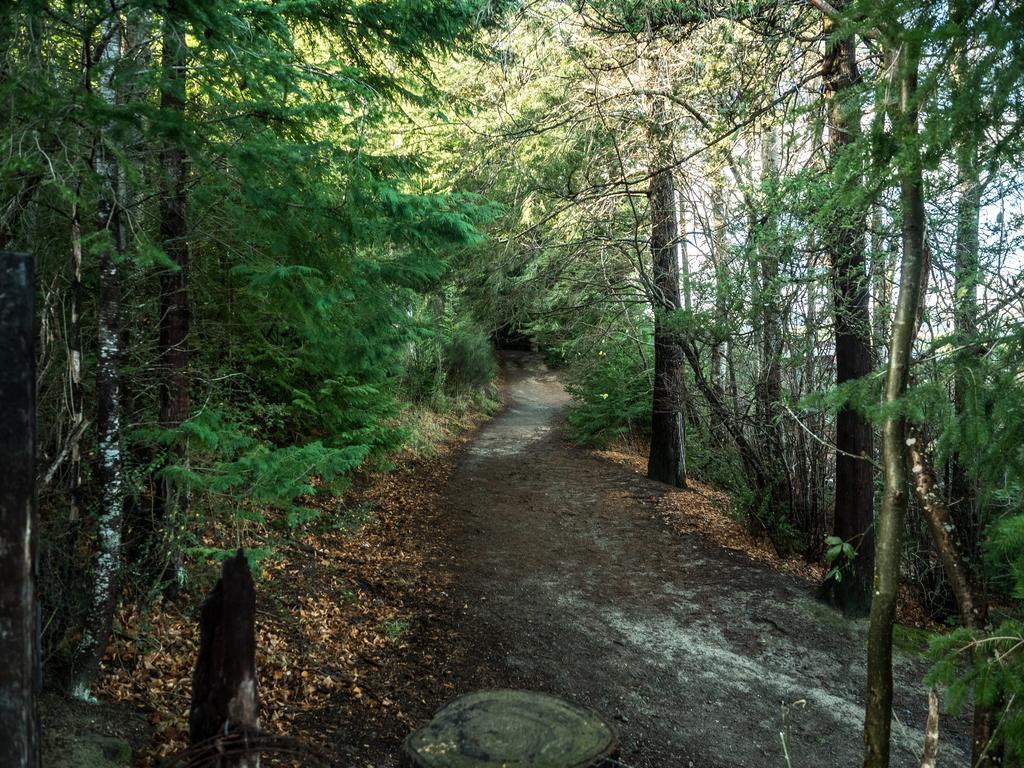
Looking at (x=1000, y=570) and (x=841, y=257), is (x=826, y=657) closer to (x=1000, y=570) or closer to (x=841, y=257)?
(x=1000, y=570)

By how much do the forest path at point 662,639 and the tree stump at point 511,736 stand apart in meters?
1.01

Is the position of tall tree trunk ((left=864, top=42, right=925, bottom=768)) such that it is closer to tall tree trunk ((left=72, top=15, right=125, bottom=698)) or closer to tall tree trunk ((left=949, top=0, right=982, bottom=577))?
tall tree trunk ((left=949, top=0, right=982, bottom=577))

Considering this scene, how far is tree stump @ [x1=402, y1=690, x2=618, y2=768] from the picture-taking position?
3018mm

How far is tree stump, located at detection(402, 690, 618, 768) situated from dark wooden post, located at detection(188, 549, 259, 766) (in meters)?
0.86

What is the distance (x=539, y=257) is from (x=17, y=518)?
9.96m

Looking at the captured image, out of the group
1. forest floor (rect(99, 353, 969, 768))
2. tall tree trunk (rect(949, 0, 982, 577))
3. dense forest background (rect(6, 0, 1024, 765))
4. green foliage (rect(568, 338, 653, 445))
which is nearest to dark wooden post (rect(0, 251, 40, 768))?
forest floor (rect(99, 353, 969, 768))

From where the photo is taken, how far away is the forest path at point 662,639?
493cm

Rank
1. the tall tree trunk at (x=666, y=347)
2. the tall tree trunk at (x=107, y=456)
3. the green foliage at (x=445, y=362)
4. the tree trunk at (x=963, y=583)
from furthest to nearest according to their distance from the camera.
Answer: the green foliage at (x=445, y=362) < the tall tree trunk at (x=666, y=347) < the tall tree trunk at (x=107, y=456) < the tree trunk at (x=963, y=583)

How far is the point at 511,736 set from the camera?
10.5ft

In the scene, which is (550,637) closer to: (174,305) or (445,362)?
(174,305)

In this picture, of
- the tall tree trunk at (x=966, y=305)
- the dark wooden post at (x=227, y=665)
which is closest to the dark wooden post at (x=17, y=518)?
the dark wooden post at (x=227, y=665)

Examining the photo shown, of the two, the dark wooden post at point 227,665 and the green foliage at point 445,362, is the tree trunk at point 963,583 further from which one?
the green foliage at point 445,362

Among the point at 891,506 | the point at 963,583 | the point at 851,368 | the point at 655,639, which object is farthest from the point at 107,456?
the point at 851,368

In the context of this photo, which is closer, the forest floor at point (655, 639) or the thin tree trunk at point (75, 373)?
the thin tree trunk at point (75, 373)
